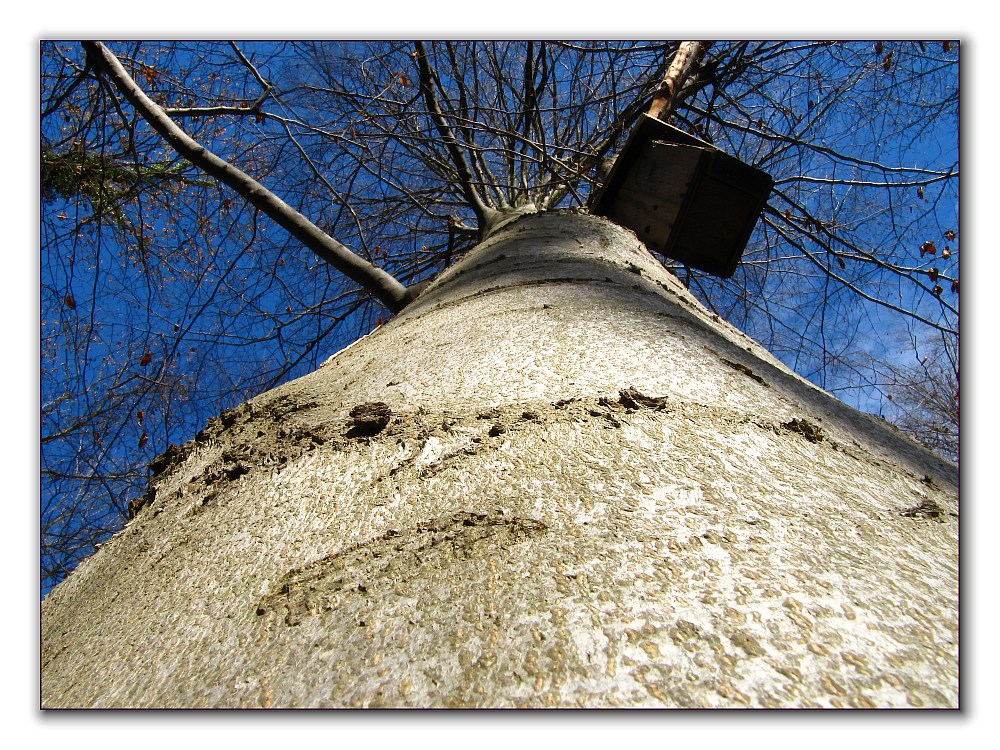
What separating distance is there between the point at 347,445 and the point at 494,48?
350 cm

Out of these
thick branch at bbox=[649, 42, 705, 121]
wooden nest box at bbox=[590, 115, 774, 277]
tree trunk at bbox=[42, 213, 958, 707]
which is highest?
thick branch at bbox=[649, 42, 705, 121]

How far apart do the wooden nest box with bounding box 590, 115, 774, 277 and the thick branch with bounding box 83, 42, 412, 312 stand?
777 mm

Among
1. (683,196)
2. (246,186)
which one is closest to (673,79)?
(683,196)

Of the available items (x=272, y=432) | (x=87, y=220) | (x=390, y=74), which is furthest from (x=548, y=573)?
(x=390, y=74)

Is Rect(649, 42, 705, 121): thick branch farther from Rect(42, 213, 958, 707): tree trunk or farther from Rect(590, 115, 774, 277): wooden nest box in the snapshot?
Rect(42, 213, 958, 707): tree trunk

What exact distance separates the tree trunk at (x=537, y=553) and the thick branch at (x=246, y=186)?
4.06 feet

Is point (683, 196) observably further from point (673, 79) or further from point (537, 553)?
point (537, 553)

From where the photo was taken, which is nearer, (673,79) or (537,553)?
(537,553)

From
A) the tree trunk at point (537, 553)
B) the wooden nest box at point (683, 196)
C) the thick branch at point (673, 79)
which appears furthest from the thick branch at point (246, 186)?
the tree trunk at point (537, 553)

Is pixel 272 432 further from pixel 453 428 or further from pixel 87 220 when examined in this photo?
pixel 87 220

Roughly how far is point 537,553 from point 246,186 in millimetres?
1893

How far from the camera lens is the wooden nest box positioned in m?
1.77

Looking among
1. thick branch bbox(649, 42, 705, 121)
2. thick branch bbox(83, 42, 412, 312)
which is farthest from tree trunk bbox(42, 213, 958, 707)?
thick branch bbox(649, 42, 705, 121)

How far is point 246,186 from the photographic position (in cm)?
197
